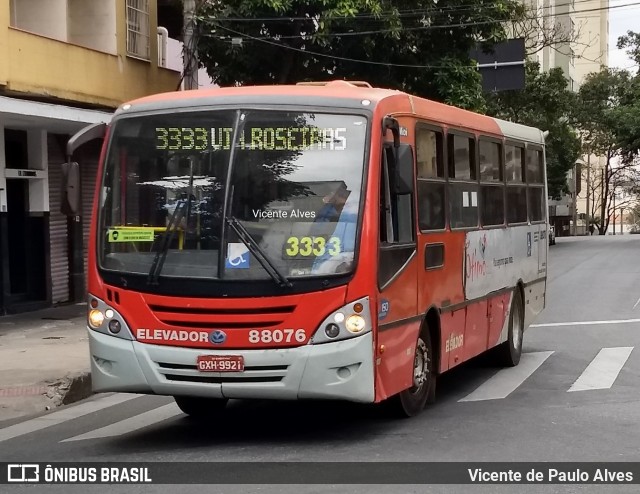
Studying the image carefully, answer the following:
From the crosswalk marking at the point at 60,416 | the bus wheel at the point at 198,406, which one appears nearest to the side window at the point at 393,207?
the bus wheel at the point at 198,406

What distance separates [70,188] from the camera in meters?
8.09

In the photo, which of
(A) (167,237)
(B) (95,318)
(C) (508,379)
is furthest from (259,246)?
(C) (508,379)

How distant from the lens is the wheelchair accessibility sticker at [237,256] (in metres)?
7.49

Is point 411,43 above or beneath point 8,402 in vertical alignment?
above

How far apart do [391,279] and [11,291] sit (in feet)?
38.0

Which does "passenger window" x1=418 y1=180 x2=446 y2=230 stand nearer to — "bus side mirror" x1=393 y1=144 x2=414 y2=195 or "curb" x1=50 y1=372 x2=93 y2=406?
"bus side mirror" x1=393 y1=144 x2=414 y2=195

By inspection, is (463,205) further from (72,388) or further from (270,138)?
(72,388)

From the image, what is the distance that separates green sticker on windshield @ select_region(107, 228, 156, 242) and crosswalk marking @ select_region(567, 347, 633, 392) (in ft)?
16.3

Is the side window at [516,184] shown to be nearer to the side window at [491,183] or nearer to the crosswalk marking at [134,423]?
the side window at [491,183]

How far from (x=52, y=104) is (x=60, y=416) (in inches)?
301

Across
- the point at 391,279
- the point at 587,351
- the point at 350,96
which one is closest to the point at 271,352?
the point at 391,279

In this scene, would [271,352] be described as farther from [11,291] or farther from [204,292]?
[11,291]

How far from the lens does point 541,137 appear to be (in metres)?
13.8

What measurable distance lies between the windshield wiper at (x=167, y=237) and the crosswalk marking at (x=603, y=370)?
192 inches
